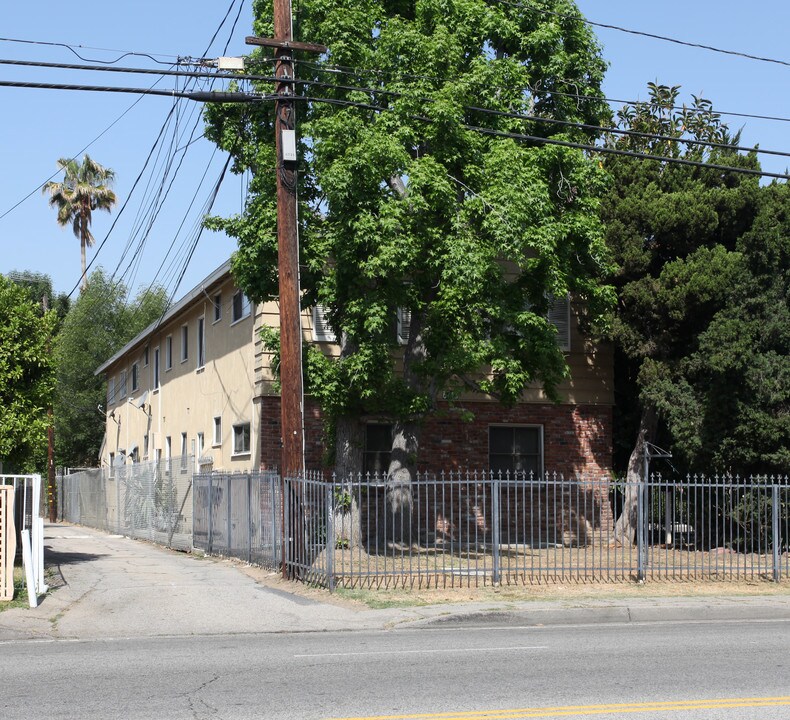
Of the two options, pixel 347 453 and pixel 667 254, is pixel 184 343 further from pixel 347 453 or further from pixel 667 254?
pixel 667 254

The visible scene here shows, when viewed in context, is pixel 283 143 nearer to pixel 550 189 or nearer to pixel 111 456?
pixel 550 189

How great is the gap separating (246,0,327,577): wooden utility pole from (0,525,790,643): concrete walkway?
213 cm

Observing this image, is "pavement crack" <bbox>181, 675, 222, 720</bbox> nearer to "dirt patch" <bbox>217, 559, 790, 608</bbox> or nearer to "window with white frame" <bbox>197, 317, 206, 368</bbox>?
"dirt patch" <bbox>217, 559, 790, 608</bbox>

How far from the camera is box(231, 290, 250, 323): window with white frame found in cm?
2506

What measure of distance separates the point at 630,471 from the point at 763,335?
204 inches

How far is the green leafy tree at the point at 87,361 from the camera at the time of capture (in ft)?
178

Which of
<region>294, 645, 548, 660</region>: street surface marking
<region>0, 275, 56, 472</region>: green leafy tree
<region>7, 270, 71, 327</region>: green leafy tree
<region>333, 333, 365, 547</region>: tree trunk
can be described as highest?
<region>7, 270, 71, 327</region>: green leafy tree

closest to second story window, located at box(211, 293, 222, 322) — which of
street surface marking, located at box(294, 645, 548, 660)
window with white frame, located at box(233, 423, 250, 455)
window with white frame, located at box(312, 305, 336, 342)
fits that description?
window with white frame, located at box(233, 423, 250, 455)

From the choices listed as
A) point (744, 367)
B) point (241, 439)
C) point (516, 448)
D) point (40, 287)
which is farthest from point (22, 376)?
point (40, 287)

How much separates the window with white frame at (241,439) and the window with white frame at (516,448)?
575 centimetres

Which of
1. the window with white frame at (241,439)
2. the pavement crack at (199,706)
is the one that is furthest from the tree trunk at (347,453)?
the pavement crack at (199,706)

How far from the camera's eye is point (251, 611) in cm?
1461

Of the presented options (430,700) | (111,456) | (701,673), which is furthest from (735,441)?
(111,456)

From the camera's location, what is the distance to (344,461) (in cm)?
2064
